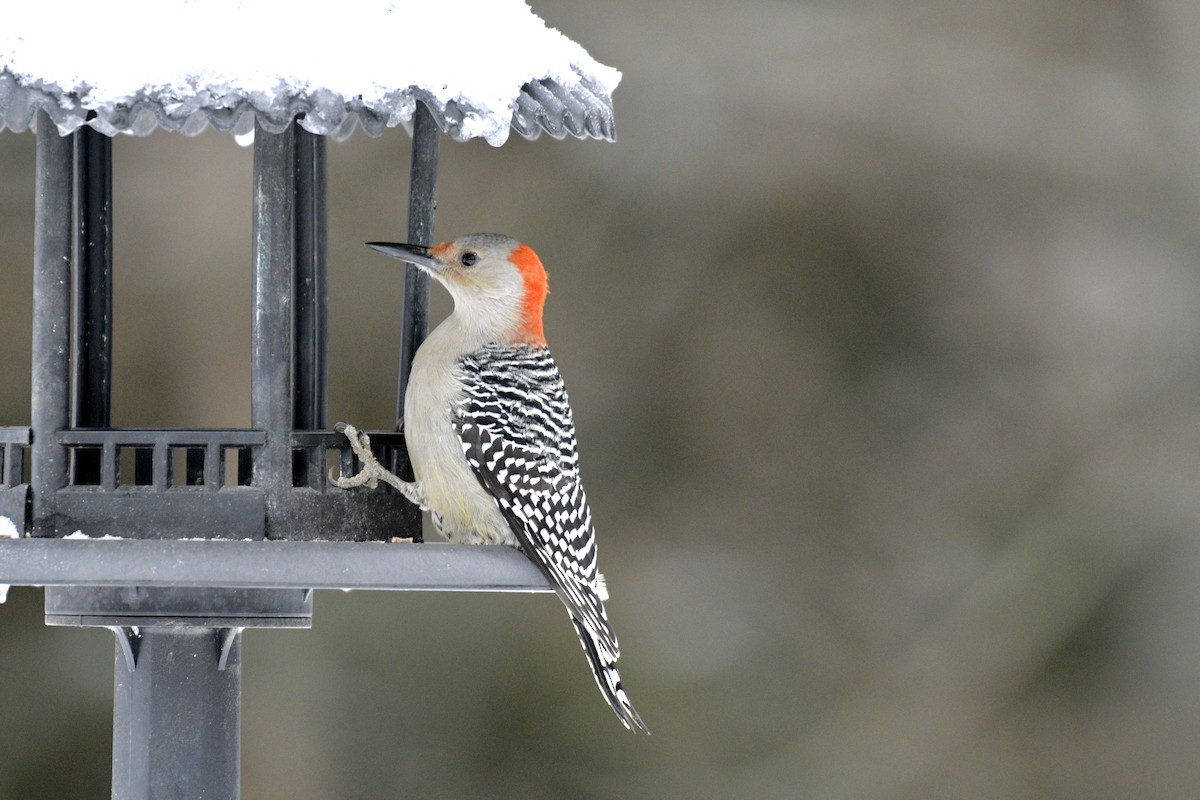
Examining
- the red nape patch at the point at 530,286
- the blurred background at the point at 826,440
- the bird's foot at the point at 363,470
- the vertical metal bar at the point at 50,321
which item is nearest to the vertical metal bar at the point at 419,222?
the red nape patch at the point at 530,286

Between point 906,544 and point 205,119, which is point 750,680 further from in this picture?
point 205,119

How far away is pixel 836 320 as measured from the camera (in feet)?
21.8

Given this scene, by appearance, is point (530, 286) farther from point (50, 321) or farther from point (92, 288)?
point (50, 321)

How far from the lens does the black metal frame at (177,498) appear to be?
3.47 metres

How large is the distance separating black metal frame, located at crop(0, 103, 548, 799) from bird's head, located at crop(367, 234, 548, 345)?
568 millimetres

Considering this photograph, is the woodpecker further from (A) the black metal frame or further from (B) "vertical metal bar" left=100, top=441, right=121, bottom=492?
(B) "vertical metal bar" left=100, top=441, right=121, bottom=492

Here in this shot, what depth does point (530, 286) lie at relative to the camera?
4.51m

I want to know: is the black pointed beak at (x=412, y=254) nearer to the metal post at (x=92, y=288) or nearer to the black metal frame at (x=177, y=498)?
the black metal frame at (x=177, y=498)

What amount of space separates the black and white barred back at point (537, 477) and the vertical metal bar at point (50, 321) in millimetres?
859

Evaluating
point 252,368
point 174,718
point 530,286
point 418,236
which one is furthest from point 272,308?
point 530,286

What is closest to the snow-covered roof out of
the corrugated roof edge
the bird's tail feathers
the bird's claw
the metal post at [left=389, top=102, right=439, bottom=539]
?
the corrugated roof edge

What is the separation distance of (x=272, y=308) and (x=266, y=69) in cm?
54

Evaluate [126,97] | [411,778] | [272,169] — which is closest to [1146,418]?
[411,778]

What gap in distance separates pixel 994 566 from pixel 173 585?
390 cm
